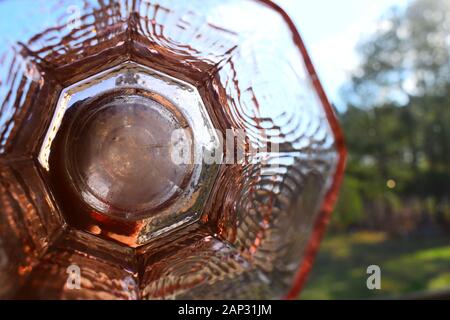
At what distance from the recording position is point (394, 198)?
166cm

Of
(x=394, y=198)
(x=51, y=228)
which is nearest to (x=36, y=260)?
(x=51, y=228)

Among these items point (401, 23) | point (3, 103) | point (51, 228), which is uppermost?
point (401, 23)

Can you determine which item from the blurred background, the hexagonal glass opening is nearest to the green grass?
the blurred background

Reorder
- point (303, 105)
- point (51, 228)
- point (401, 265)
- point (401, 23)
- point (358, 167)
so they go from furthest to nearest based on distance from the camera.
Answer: point (358, 167)
point (401, 23)
point (401, 265)
point (51, 228)
point (303, 105)

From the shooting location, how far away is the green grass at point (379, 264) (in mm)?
1180

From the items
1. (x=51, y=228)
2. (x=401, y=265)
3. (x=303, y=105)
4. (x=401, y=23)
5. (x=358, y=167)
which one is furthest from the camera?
(x=358, y=167)

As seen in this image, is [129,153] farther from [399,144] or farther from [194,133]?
[399,144]

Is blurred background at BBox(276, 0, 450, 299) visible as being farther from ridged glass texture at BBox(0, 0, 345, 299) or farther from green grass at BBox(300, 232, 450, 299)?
ridged glass texture at BBox(0, 0, 345, 299)

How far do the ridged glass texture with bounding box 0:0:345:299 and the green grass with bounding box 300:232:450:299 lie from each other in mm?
657

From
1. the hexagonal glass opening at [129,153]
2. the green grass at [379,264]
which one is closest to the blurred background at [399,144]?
the green grass at [379,264]

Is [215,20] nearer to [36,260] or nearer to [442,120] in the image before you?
[36,260]

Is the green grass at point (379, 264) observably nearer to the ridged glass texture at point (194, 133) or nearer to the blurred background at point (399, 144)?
the blurred background at point (399, 144)

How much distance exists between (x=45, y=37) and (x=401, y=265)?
126cm

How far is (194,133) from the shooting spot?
1.61 feet
